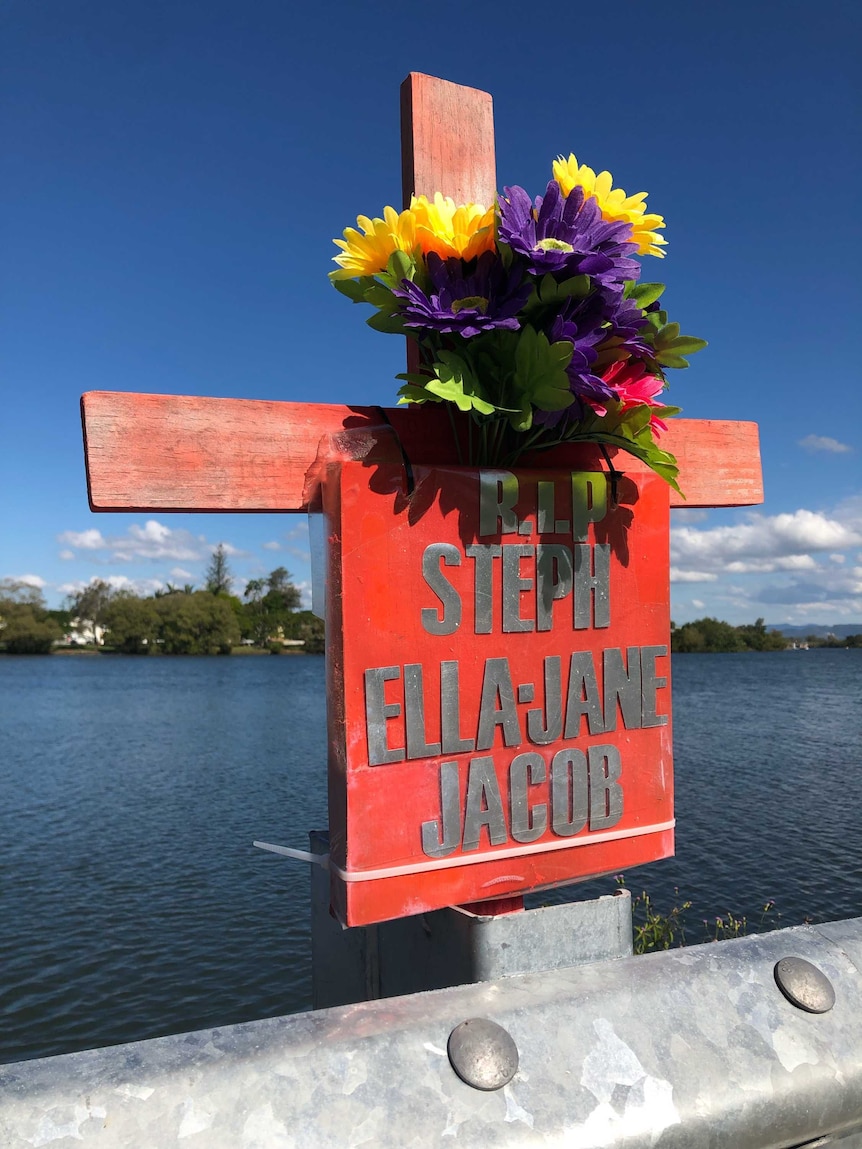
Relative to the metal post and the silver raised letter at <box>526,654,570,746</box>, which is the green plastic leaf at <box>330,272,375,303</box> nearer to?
the silver raised letter at <box>526,654,570,746</box>

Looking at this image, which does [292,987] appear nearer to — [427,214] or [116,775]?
[427,214]

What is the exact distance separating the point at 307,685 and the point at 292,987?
43936mm

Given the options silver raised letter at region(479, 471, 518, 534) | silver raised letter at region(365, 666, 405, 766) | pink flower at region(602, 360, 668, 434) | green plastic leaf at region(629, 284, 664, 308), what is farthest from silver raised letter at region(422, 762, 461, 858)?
green plastic leaf at region(629, 284, 664, 308)

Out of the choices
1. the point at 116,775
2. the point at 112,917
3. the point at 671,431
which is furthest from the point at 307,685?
the point at 671,431

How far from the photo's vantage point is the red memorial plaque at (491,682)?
5.36ft

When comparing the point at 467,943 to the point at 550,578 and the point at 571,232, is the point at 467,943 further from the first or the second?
the point at 571,232

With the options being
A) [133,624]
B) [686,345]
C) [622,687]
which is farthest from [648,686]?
[133,624]

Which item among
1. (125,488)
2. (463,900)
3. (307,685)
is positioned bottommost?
(307,685)

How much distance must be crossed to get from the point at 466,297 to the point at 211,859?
39.6 ft

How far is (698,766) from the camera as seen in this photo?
19.3m

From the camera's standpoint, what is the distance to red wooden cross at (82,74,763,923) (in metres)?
1.62

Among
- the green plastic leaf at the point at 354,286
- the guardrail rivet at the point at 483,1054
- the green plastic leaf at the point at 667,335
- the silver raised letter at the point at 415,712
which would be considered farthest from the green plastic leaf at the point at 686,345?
the guardrail rivet at the point at 483,1054

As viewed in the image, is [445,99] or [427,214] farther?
[445,99]

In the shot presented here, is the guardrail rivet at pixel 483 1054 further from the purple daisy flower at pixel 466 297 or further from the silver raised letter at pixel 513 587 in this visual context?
the purple daisy flower at pixel 466 297
